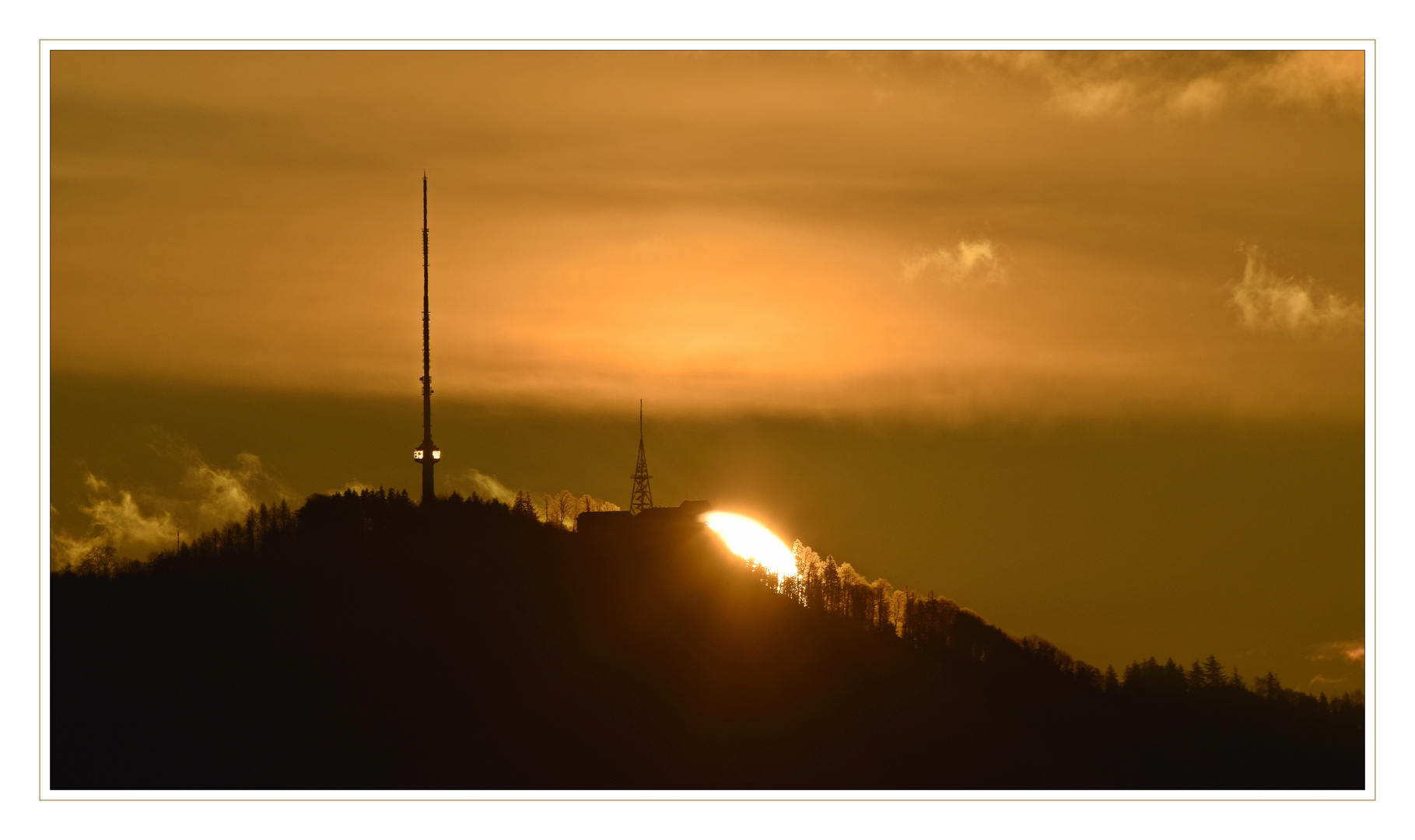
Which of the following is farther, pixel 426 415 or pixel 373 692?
pixel 373 692

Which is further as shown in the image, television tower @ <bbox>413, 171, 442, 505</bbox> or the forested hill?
the forested hill

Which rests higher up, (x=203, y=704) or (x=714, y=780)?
(x=203, y=704)

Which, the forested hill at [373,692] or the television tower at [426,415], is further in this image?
the forested hill at [373,692]

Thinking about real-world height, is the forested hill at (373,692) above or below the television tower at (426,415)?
below

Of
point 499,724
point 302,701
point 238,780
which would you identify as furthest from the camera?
point 499,724

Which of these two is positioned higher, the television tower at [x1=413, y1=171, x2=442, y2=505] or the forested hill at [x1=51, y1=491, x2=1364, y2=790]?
the television tower at [x1=413, y1=171, x2=442, y2=505]
